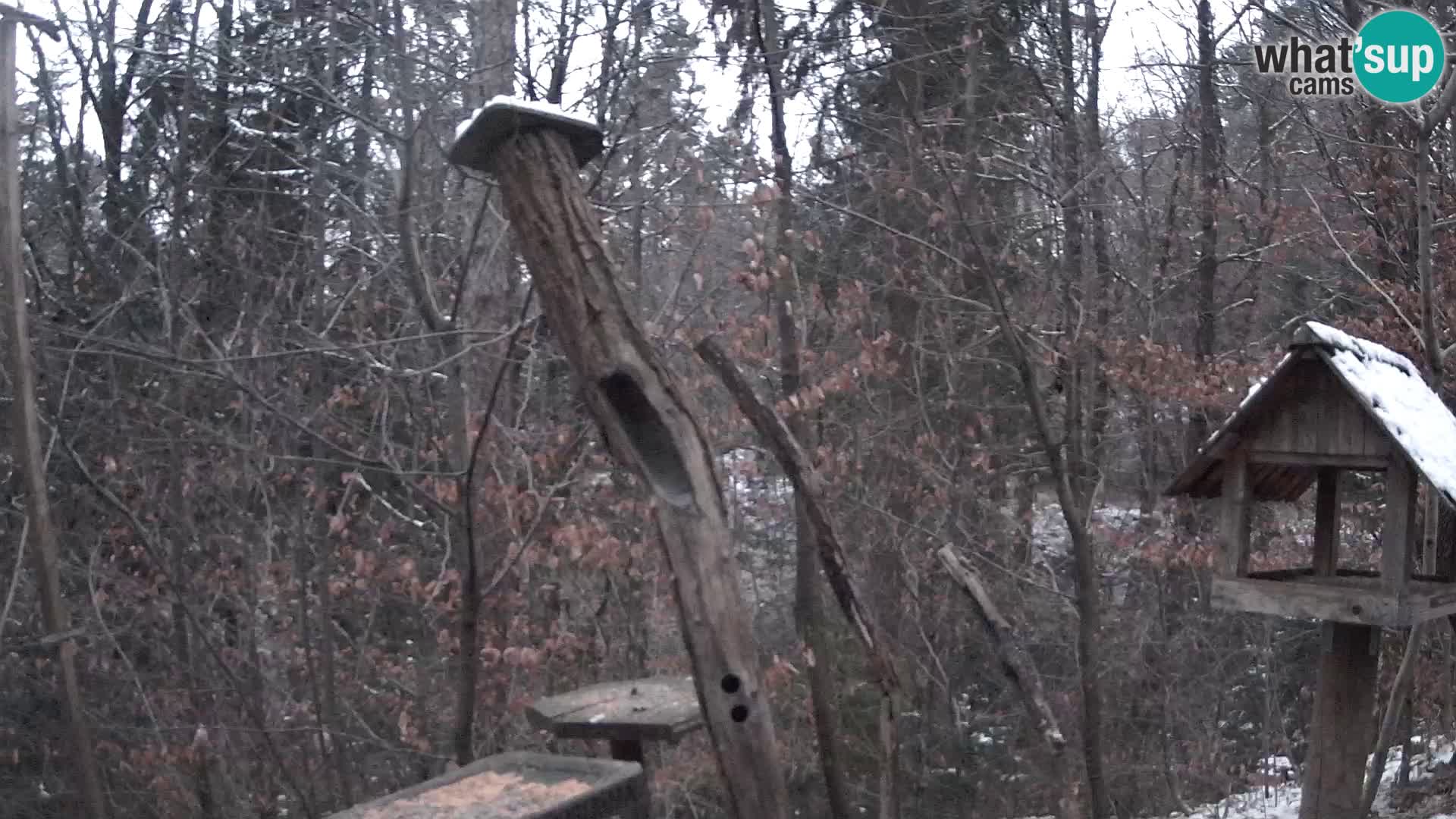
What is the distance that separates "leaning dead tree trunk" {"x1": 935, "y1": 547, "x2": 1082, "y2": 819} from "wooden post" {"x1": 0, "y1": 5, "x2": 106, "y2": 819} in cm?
433

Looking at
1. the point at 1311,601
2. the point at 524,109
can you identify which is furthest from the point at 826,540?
the point at 524,109

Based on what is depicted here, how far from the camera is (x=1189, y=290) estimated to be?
12.1m

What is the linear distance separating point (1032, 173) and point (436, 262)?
148 inches

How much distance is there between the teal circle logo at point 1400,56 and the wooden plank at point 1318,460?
113 inches

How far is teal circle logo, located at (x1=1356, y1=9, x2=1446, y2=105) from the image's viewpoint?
243 inches

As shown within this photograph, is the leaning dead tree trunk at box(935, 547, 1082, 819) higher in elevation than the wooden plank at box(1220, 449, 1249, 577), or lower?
lower

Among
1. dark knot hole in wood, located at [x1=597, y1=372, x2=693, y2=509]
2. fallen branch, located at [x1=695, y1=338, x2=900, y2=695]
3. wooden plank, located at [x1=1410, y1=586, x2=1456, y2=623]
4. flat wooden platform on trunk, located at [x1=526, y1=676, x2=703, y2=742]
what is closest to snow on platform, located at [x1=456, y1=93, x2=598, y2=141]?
dark knot hole in wood, located at [x1=597, y1=372, x2=693, y2=509]

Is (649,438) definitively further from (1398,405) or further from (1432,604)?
(1432,604)

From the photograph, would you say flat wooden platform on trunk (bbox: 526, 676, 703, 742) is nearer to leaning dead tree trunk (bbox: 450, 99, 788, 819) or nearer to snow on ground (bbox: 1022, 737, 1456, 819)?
leaning dead tree trunk (bbox: 450, 99, 788, 819)

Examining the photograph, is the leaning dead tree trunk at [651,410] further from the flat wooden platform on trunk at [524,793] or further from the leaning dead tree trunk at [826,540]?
the leaning dead tree trunk at [826,540]

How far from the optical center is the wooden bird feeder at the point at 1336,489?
397 centimetres

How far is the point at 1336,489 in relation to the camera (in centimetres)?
450

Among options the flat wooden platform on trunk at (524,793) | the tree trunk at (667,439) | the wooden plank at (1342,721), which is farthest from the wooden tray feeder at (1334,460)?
the flat wooden platform on trunk at (524,793)

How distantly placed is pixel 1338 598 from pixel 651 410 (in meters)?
2.28
